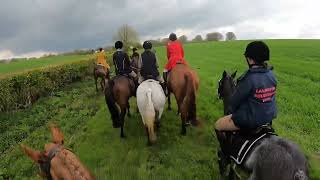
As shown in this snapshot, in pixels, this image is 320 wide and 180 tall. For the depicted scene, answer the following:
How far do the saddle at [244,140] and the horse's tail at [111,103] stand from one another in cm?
576

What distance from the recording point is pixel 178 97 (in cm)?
1241

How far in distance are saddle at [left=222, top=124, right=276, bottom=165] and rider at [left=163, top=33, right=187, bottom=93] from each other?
5.03 metres

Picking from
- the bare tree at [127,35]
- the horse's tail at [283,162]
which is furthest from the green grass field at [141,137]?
the bare tree at [127,35]

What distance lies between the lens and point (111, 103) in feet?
44.6

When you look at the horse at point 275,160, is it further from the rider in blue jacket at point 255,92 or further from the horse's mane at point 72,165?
the horse's mane at point 72,165

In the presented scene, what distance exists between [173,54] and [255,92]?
244 inches

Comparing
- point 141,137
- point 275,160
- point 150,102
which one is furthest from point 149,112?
point 275,160

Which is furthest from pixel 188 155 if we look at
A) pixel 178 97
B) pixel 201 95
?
pixel 201 95

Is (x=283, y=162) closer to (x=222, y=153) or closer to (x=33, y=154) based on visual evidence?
(x=222, y=153)

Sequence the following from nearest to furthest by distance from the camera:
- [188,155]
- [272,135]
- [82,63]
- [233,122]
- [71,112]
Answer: [272,135] → [233,122] → [188,155] → [71,112] → [82,63]

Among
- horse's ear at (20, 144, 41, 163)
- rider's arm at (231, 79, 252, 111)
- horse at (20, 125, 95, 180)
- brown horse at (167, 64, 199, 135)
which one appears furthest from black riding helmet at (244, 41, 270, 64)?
brown horse at (167, 64, 199, 135)

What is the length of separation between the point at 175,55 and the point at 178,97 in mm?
1304

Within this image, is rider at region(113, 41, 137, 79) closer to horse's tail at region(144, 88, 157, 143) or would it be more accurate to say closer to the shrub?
horse's tail at region(144, 88, 157, 143)

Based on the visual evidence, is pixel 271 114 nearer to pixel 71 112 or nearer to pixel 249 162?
pixel 249 162
